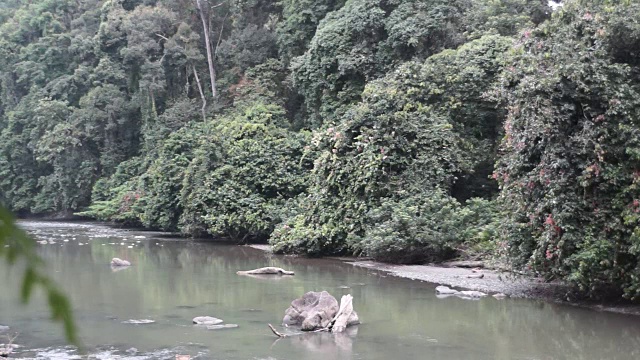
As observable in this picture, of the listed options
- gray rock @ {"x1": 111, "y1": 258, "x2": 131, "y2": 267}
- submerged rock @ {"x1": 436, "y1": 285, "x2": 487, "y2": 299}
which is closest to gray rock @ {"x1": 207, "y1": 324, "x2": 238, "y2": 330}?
submerged rock @ {"x1": 436, "y1": 285, "x2": 487, "y2": 299}

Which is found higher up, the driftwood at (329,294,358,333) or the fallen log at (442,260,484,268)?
the fallen log at (442,260,484,268)

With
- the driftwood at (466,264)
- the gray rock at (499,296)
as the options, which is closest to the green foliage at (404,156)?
the driftwood at (466,264)

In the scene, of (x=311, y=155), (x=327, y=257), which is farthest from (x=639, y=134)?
(x=311, y=155)

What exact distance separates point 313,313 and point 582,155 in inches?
200

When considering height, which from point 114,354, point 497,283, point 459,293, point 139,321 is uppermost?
point 497,283

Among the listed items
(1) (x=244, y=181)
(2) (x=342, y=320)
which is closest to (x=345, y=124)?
(1) (x=244, y=181)

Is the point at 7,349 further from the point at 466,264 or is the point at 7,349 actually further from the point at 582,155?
the point at 466,264

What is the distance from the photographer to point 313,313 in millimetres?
11414

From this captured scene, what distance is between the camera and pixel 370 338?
1083 centimetres

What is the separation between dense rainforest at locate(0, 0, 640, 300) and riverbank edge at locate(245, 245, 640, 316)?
0.40m

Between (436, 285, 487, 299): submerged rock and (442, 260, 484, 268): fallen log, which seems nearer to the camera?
(436, 285, 487, 299): submerged rock

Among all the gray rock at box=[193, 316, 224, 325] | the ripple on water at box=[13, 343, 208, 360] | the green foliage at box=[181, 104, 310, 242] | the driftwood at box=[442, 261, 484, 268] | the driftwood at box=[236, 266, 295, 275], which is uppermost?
the green foliage at box=[181, 104, 310, 242]

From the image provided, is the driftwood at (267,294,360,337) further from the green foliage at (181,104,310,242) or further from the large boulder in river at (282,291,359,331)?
the green foliage at (181,104,310,242)

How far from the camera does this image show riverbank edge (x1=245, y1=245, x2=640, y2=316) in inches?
508
